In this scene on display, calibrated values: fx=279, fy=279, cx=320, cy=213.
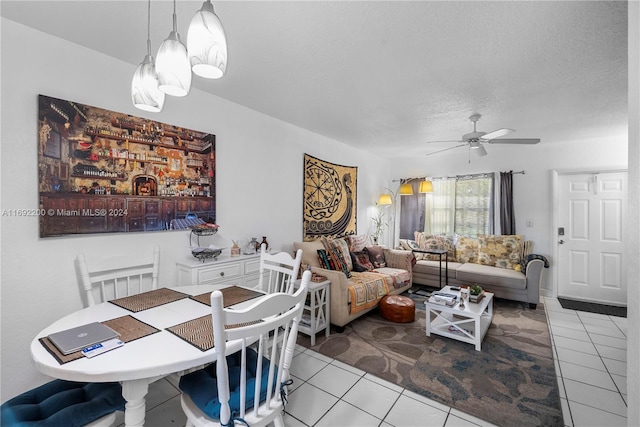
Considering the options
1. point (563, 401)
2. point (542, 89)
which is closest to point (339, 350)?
point (563, 401)

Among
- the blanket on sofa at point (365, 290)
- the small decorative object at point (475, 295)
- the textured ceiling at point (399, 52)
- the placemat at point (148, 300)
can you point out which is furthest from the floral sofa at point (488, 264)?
the placemat at point (148, 300)

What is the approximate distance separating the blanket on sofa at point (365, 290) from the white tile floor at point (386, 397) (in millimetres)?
762

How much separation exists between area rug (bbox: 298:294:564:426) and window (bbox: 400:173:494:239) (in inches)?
76.6

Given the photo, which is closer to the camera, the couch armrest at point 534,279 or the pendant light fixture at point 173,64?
the pendant light fixture at point 173,64

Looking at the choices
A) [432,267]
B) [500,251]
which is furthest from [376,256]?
[500,251]

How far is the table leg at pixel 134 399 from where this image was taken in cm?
113

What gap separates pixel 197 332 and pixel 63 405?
24.0 inches

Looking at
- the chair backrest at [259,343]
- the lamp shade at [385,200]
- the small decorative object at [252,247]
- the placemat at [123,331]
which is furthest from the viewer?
the lamp shade at [385,200]

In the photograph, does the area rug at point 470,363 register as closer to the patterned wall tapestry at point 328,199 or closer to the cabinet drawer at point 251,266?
the cabinet drawer at point 251,266

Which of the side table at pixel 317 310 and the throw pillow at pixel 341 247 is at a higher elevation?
the throw pillow at pixel 341 247

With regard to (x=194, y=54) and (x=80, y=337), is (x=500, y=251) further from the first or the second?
(x=80, y=337)

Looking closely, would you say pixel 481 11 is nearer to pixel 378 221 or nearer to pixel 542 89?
pixel 542 89

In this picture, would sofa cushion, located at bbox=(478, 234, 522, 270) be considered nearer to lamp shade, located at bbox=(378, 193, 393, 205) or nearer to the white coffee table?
the white coffee table

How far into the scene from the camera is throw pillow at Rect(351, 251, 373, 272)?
4.06m
